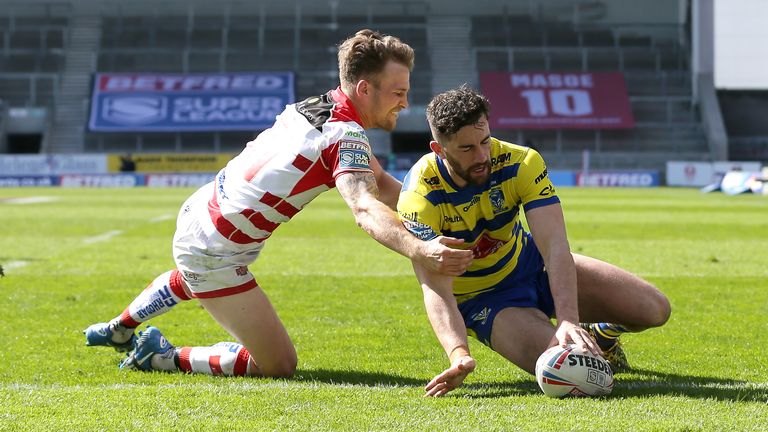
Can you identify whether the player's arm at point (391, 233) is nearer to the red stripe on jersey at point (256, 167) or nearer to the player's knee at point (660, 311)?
the red stripe on jersey at point (256, 167)

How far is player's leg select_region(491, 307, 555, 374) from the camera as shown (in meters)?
5.54

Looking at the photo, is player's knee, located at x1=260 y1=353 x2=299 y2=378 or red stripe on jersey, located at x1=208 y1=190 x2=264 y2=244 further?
player's knee, located at x1=260 y1=353 x2=299 y2=378

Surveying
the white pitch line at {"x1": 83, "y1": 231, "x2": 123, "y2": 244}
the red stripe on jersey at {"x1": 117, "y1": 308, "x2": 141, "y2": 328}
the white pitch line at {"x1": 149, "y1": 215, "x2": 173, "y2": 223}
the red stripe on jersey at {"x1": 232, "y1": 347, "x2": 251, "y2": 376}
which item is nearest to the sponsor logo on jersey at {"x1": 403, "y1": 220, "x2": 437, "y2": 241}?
the red stripe on jersey at {"x1": 232, "y1": 347, "x2": 251, "y2": 376}

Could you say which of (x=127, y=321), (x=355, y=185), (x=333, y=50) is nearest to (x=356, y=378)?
(x=355, y=185)

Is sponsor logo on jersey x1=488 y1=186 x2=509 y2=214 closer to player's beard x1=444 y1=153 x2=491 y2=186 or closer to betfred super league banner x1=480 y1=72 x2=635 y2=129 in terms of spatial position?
player's beard x1=444 y1=153 x2=491 y2=186

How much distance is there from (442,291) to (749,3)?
5363 cm

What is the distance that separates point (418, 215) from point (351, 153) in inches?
19.1

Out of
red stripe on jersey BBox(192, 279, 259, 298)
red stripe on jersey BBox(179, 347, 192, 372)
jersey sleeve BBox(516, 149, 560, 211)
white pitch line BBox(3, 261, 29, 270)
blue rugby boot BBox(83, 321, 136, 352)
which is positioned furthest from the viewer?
white pitch line BBox(3, 261, 29, 270)

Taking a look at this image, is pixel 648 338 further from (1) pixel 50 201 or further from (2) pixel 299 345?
(1) pixel 50 201

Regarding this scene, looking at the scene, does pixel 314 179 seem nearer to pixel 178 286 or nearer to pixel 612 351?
pixel 178 286

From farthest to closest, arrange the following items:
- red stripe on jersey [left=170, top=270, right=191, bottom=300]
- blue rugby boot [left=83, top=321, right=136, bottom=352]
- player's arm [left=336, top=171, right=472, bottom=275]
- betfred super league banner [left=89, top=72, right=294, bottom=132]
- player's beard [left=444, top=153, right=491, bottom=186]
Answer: betfred super league banner [left=89, top=72, right=294, bottom=132] → blue rugby boot [left=83, top=321, right=136, bottom=352] → red stripe on jersey [left=170, top=270, right=191, bottom=300] → player's beard [left=444, top=153, right=491, bottom=186] → player's arm [left=336, top=171, right=472, bottom=275]

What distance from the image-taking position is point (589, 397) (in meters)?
5.11

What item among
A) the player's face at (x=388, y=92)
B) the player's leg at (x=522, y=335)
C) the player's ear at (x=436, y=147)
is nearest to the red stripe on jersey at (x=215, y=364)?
the player's leg at (x=522, y=335)

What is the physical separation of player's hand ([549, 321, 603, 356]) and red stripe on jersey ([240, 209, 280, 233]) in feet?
5.28
